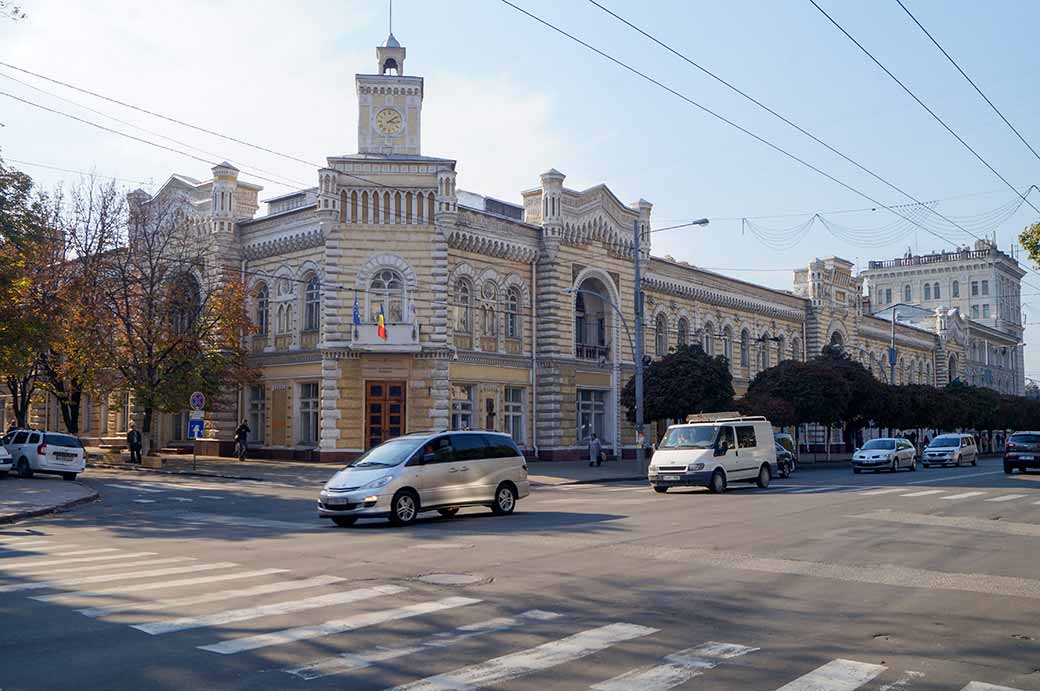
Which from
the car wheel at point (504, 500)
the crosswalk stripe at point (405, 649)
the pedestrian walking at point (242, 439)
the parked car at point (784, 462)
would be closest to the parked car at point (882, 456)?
the parked car at point (784, 462)

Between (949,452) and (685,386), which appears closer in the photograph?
(685,386)

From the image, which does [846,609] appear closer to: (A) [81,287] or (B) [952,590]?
(B) [952,590]

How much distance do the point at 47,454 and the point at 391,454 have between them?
17.9m

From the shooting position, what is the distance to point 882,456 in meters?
39.6

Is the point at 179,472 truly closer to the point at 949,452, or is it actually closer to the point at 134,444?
the point at 134,444

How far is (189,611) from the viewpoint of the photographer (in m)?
9.08

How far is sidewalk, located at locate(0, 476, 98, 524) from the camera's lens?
2067 centimetres

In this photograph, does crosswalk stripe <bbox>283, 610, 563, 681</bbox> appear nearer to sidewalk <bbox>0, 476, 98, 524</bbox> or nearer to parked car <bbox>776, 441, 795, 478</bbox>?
sidewalk <bbox>0, 476, 98, 524</bbox>

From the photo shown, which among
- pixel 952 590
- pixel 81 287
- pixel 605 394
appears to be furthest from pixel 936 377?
pixel 952 590

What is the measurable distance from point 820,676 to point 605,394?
133ft

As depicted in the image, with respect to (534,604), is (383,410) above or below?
above

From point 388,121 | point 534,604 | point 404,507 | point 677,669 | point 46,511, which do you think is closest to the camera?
point 677,669

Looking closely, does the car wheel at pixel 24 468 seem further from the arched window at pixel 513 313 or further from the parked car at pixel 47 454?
the arched window at pixel 513 313

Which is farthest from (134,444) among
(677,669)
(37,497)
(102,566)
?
(677,669)
